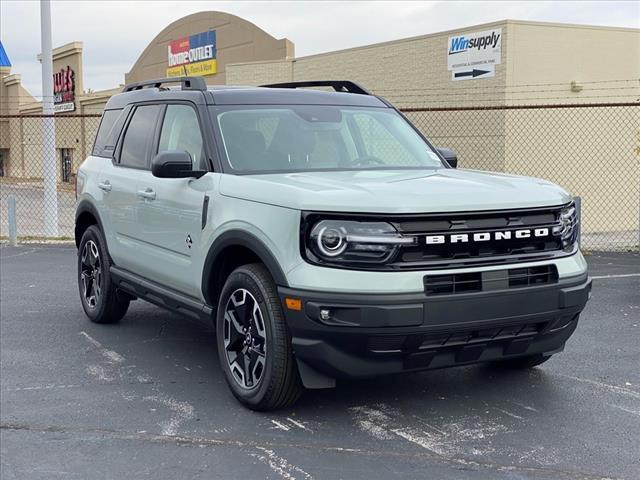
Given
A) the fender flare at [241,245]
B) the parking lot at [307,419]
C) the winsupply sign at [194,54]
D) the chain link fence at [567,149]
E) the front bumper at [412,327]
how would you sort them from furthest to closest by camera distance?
1. the winsupply sign at [194,54]
2. the chain link fence at [567,149]
3. the fender flare at [241,245]
4. the front bumper at [412,327]
5. the parking lot at [307,419]

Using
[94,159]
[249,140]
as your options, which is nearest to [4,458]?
[249,140]

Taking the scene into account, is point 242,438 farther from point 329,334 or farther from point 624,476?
point 624,476

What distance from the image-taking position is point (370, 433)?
4.55m

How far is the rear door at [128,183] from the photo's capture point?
6.31 metres

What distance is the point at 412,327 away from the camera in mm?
4227

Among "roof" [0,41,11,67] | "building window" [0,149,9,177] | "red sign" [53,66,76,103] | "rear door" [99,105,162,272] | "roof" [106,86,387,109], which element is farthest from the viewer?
"building window" [0,149,9,177]

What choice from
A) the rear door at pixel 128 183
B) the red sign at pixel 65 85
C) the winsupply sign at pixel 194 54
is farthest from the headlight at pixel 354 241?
the red sign at pixel 65 85

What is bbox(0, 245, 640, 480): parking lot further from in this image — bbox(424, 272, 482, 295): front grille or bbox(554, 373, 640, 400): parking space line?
bbox(424, 272, 482, 295): front grille

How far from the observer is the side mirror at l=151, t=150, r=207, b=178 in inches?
206

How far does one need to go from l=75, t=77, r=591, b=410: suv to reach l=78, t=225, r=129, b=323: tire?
95 cm

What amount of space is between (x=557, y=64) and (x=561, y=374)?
51.7 feet

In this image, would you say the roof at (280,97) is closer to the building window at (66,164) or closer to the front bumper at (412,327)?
the front bumper at (412,327)

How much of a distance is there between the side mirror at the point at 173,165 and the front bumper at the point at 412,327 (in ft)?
4.21

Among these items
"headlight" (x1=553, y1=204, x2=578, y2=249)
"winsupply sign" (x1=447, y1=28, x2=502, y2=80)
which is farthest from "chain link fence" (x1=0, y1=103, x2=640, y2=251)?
"headlight" (x1=553, y1=204, x2=578, y2=249)
